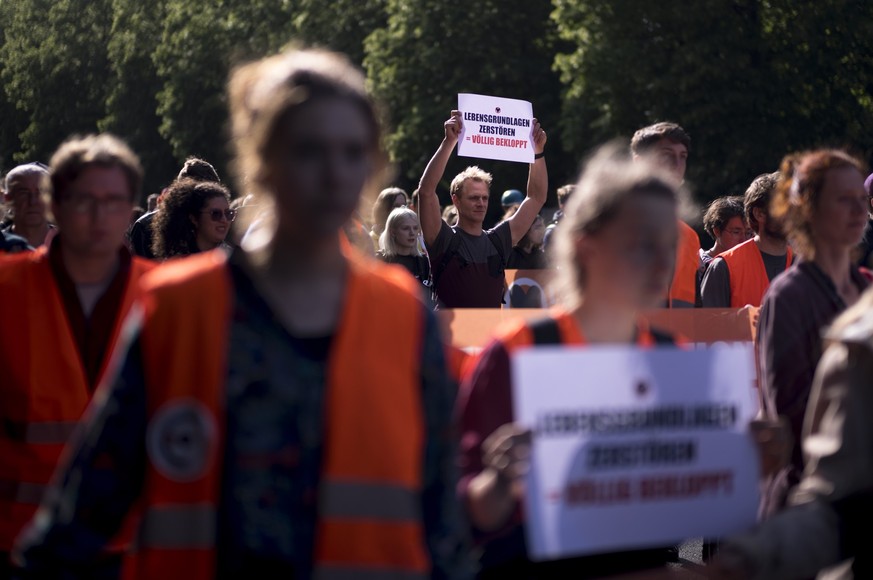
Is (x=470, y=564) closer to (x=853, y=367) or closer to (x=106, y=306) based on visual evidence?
(x=853, y=367)

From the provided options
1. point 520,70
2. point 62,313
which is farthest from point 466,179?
point 520,70

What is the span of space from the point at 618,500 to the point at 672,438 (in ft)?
0.63

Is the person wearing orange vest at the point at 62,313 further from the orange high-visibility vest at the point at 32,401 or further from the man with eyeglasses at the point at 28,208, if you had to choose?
the man with eyeglasses at the point at 28,208

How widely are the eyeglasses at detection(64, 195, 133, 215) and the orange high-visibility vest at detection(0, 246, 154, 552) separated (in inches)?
12.6

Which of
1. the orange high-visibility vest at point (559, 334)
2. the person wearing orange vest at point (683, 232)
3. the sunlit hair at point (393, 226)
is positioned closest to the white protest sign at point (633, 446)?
the orange high-visibility vest at point (559, 334)

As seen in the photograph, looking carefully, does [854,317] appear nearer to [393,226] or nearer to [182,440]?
[182,440]

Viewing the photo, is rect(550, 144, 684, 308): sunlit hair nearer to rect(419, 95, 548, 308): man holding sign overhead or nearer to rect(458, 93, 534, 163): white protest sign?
rect(419, 95, 548, 308): man holding sign overhead

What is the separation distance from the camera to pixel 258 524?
2602mm

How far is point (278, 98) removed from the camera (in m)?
2.76

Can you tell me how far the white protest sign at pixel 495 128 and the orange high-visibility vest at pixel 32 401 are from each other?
5803 millimetres

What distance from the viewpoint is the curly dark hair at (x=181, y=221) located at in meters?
7.11

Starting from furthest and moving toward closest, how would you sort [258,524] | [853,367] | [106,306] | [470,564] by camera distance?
[106,306] < [853,367] < [470,564] < [258,524]

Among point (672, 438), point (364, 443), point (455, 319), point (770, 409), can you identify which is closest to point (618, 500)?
point (672, 438)

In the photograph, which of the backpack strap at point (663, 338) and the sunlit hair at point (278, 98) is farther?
the backpack strap at point (663, 338)
